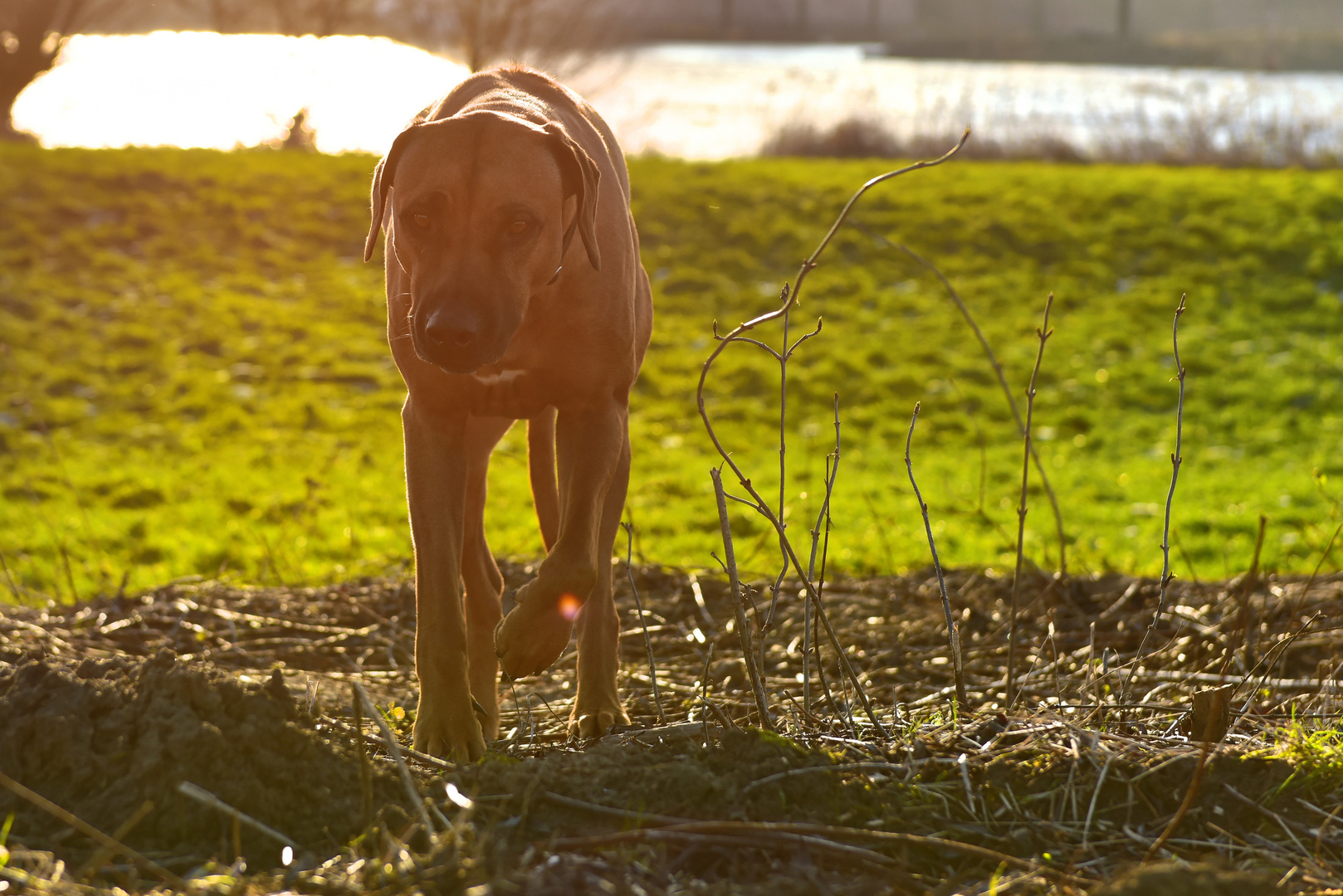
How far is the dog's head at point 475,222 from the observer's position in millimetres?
3047

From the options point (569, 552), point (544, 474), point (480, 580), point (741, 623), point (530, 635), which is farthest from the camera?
point (544, 474)

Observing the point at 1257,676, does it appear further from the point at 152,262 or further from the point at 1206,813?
the point at 152,262

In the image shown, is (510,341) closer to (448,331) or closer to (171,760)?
(448,331)

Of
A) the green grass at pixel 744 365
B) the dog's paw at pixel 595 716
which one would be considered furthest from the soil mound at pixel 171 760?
the green grass at pixel 744 365

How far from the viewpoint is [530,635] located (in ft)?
10.9

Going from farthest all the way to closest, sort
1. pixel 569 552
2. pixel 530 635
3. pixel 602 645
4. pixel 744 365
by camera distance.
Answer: pixel 744 365
pixel 602 645
pixel 569 552
pixel 530 635

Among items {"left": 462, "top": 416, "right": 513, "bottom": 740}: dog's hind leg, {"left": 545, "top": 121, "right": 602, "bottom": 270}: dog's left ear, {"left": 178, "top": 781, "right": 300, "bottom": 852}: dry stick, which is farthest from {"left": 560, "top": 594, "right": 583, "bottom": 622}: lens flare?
{"left": 178, "top": 781, "right": 300, "bottom": 852}: dry stick

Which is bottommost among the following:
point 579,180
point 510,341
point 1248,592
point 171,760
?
point 171,760

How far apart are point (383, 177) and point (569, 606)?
4.25ft

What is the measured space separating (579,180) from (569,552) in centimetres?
104

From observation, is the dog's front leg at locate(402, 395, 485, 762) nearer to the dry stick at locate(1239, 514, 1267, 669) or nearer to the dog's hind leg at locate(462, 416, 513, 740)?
the dog's hind leg at locate(462, 416, 513, 740)

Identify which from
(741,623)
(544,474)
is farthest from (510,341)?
(544,474)

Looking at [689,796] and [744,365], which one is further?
[744,365]

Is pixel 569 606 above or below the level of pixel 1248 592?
below
